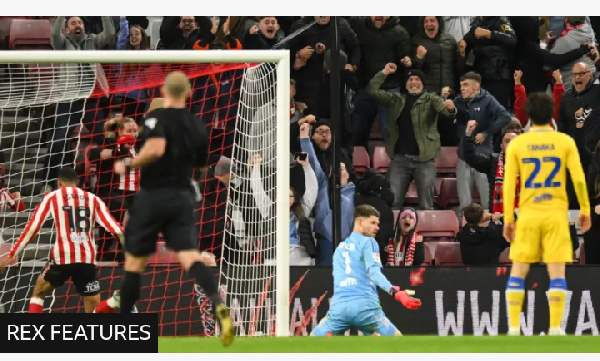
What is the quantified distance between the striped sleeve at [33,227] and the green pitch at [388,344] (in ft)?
7.50

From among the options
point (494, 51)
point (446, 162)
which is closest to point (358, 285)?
point (446, 162)

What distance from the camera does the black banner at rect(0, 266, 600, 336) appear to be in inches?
503

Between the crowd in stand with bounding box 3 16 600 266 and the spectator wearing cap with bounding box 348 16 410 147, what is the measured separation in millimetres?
14

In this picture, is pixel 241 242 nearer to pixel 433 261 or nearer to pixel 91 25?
pixel 433 261

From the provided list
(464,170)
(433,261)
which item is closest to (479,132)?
(464,170)

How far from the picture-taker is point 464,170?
14.7 metres

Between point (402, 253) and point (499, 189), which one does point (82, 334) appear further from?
point (499, 189)

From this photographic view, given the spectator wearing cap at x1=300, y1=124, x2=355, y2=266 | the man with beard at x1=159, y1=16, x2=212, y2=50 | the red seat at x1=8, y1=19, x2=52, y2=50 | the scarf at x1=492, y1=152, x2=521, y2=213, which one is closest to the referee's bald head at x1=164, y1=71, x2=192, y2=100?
the spectator wearing cap at x1=300, y1=124, x2=355, y2=266

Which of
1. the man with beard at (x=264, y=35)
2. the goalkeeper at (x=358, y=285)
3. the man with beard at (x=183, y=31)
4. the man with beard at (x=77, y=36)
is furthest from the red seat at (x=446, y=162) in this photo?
the goalkeeper at (x=358, y=285)

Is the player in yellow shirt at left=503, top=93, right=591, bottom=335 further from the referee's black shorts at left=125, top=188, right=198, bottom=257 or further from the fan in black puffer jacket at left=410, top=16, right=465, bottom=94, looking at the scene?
the fan in black puffer jacket at left=410, top=16, right=465, bottom=94

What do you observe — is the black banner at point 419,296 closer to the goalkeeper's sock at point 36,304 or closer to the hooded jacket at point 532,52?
the goalkeeper's sock at point 36,304

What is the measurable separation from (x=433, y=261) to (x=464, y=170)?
1.18 metres

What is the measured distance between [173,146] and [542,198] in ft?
8.59

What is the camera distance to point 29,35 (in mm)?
15453
